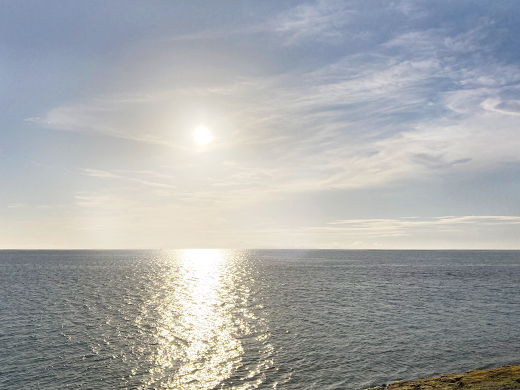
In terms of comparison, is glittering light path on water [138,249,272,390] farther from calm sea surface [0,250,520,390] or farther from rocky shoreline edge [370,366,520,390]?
rocky shoreline edge [370,366,520,390]

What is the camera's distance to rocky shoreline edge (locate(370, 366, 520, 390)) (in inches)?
1078

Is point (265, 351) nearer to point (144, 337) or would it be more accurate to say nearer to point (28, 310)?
point (144, 337)

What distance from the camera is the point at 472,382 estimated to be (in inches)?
1132

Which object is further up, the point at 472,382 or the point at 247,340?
the point at 472,382

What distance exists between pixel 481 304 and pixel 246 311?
1896 inches

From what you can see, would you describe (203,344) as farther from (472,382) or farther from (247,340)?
(472,382)

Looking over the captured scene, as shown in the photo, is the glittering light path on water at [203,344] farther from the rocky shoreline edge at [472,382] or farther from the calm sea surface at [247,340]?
the rocky shoreline edge at [472,382]

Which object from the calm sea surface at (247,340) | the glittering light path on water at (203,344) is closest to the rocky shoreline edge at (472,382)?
the calm sea surface at (247,340)

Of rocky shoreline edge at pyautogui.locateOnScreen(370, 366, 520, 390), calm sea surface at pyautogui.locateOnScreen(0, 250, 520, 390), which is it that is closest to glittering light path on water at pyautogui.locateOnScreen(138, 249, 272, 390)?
Result: calm sea surface at pyautogui.locateOnScreen(0, 250, 520, 390)

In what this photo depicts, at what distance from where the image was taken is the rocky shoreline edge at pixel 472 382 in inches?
1078

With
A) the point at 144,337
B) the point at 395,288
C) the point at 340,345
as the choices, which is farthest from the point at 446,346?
the point at 395,288

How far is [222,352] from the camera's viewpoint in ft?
135

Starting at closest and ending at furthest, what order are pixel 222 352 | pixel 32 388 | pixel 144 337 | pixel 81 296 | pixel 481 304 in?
pixel 32 388 < pixel 222 352 < pixel 144 337 < pixel 481 304 < pixel 81 296

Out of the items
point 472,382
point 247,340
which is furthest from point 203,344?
point 472,382
